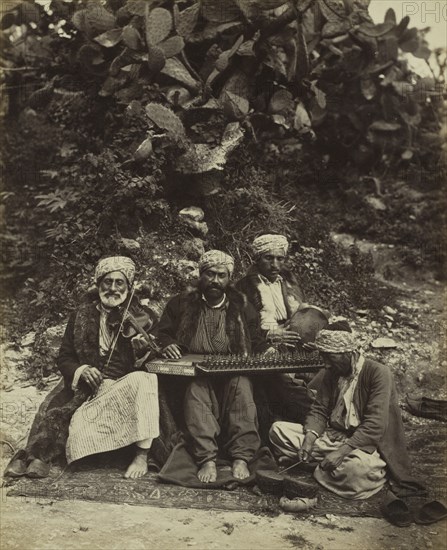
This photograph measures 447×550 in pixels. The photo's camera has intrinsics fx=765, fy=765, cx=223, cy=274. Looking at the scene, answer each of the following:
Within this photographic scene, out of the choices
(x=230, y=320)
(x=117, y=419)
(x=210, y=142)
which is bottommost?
(x=117, y=419)

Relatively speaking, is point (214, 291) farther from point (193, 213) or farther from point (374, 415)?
point (374, 415)

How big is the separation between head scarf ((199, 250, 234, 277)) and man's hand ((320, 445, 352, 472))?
126 centimetres

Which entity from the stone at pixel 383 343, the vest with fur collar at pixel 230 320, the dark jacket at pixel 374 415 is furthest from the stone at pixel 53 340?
the stone at pixel 383 343

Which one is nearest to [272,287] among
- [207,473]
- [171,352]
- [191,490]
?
[171,352]

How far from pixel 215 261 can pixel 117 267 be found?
63cm

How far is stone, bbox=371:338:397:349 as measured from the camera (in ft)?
16.1

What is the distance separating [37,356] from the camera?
198 inches

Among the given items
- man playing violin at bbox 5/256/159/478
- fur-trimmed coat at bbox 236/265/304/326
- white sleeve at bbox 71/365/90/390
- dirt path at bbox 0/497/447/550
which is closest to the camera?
dirt path at bbox 0/497/447/550

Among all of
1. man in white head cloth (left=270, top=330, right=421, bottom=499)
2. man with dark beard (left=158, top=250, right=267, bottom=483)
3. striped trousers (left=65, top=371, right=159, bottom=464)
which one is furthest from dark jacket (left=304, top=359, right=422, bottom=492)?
striped trousers (left=65, top=371, right=159, bottom=464)

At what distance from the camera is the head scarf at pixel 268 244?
4.93m

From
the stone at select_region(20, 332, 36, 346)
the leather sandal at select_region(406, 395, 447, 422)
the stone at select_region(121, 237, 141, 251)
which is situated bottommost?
the leather sandal at select_region(406, 395, 447, 422)

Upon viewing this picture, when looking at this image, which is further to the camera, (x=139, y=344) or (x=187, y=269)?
(x=187, y=269)

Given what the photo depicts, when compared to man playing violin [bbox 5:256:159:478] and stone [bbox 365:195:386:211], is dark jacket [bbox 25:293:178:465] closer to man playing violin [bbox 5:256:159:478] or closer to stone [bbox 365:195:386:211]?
man playing violin [bbox 5:256:159:478]

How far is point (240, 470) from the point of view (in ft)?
14.9
